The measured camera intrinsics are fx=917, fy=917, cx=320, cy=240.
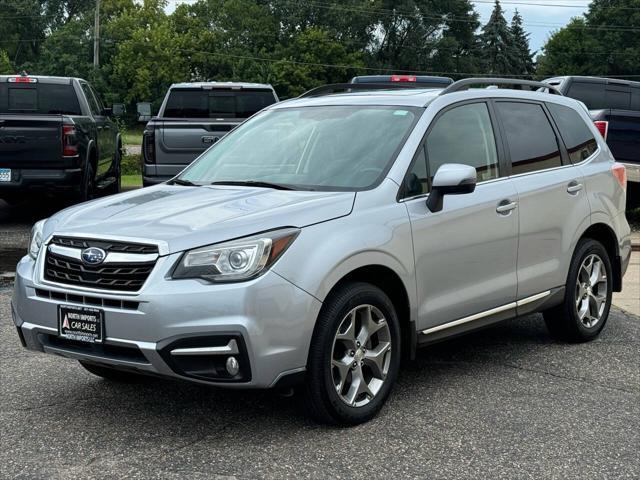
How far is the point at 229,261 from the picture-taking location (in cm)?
415

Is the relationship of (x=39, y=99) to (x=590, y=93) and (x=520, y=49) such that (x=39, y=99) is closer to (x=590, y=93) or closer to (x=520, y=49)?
(x=590, y=93)

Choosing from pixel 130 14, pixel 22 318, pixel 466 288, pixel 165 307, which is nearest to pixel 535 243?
pixel 466 288

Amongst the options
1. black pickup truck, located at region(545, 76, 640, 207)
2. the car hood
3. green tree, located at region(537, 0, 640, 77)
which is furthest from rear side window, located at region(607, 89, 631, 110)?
green tree, located at region(537, 0, 640, 77)

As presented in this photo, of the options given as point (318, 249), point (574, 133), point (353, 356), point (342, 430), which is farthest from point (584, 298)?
point (318, 249)

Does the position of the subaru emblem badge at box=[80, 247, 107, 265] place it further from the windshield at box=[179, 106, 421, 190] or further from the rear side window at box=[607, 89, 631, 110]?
the rear side window at box=[607, 89, 631, 110]

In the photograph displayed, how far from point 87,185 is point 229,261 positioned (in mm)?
9045

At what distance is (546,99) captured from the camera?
253 inches

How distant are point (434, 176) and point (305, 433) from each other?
61.9 inches

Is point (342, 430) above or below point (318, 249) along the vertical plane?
below

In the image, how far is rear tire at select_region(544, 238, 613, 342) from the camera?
20.6ft

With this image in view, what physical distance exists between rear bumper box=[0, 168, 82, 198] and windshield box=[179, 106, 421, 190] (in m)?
6.70

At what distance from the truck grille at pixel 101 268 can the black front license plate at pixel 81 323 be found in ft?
0.40

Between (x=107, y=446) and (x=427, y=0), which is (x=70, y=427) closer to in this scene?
(x=107, y=446)

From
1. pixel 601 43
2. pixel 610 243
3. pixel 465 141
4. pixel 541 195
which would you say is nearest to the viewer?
pixel 465 141
